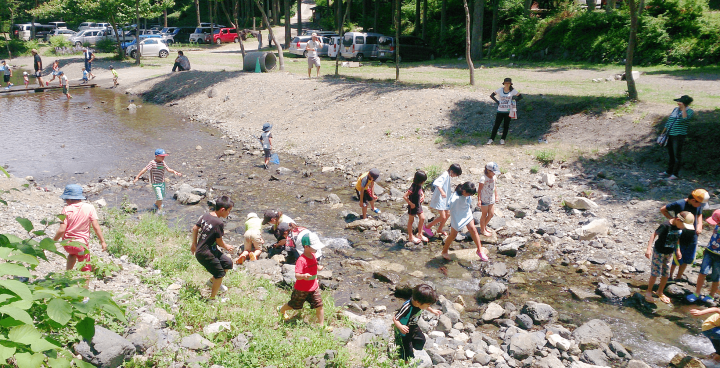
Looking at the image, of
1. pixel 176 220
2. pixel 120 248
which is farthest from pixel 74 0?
pixel 120 248

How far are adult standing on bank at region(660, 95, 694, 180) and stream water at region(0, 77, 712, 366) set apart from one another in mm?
4062

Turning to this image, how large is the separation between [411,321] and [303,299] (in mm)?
1362

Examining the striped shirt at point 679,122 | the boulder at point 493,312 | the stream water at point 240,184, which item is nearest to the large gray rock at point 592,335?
the stream water at point 240,184

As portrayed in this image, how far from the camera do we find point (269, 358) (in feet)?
17.4

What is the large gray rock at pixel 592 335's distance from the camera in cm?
623

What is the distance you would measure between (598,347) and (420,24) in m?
34.3

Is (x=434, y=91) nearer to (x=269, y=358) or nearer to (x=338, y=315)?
(x=338, y=315)

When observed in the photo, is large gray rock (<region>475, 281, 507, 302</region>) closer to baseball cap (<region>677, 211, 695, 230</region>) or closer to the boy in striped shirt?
baseball cap (<region>677, 211, 695, 230</region>)

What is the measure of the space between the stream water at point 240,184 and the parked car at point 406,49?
13.5 meters

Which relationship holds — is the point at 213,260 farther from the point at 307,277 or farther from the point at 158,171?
the point at 158,171

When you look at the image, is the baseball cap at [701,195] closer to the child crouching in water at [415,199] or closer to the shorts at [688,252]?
the shorts at [688,252]

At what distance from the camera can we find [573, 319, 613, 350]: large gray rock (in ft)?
20.4

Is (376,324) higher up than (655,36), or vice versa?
(655,36)

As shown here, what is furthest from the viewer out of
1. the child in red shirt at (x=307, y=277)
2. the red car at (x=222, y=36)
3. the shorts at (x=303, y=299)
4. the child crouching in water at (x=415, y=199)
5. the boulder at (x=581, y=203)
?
the red car at (x=222, y=36)
